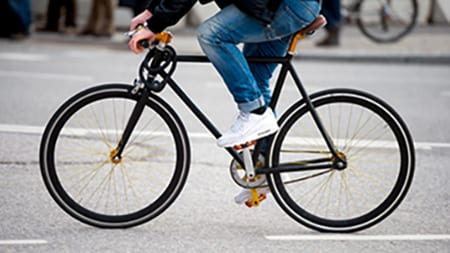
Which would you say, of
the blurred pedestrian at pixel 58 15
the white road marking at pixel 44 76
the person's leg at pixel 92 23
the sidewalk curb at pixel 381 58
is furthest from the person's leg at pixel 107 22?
the white road marking at pixel 44 76

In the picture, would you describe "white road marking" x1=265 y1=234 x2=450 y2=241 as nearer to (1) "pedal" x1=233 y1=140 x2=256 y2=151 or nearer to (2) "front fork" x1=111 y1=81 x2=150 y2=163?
(1) "pedal" x1=233 y1=140 x2=256 y2=151

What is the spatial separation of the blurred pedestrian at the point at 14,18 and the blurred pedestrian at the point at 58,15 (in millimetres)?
1207

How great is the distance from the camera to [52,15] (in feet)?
52.0

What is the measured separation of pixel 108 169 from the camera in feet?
18.4

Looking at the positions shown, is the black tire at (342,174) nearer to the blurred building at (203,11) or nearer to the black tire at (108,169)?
the black tire at (108,169)

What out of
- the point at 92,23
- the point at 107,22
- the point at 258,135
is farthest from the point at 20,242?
the point at 92,23

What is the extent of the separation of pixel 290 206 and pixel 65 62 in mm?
7437

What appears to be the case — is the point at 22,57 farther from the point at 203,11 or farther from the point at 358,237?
the point at 358,237

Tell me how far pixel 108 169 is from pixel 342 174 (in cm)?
142

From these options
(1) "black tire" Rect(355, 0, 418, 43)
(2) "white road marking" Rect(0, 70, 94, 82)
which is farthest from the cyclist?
(1) "black tire" Rect(355, 0, 418, 43)

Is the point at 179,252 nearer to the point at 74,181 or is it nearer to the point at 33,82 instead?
the point at 74,181

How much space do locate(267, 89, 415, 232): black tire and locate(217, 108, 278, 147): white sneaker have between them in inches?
5.2

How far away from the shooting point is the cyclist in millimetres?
4754

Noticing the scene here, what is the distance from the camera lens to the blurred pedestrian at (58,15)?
621 inches
